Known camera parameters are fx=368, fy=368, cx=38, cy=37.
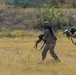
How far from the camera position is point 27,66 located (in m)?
13.4

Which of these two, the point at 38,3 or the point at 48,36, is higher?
the point at 48,36

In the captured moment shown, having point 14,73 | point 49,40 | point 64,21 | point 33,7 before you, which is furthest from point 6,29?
point 14,73

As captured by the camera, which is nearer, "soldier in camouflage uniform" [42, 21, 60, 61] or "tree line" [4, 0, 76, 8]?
"soldier in camouflage uniform" [42, 21, 60, 61]

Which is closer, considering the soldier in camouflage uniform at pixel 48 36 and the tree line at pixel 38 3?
the soldier in camouflage uniform at pixel 48 36

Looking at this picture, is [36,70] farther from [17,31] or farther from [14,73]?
[17,31]

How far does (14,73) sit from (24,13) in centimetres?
2635

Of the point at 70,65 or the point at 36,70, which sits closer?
the point at 36,70

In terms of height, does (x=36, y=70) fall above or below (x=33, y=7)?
above

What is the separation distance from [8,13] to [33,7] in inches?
205

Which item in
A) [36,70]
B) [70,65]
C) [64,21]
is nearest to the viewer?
[36,70]

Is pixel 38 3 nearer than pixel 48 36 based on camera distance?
No

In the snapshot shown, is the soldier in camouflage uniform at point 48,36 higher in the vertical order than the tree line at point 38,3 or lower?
higher

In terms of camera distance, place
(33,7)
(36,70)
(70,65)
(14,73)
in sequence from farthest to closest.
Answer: (33,7), (70,65), (36,70), (14,73)

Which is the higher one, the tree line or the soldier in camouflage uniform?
the soldier in camouflage uniform
